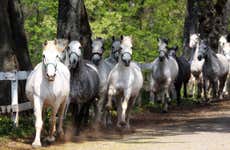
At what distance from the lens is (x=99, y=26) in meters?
34.7

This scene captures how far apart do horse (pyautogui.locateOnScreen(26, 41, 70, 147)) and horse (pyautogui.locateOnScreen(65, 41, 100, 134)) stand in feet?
6.61

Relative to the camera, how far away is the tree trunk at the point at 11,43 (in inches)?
712

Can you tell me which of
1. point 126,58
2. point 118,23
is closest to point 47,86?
point 126,58

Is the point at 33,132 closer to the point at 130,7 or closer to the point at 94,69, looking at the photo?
the point at 94,69

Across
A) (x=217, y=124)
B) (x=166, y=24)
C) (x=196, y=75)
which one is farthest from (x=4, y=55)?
(x=166, y=24)

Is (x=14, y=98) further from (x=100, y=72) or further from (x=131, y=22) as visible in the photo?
(x=131, y=22)

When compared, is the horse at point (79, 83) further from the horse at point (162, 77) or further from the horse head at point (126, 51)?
the horse at point (162, 77)

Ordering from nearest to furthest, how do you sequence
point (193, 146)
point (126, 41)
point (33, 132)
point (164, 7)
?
1. point (193, 146)
2. point (33, 132)
3. point (126, 41)
4. point (164, 7)

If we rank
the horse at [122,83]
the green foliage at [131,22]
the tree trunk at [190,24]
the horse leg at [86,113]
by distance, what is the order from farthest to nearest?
1. the tree trunk at [190,24]
2. the green foliage at [131,22]
3. the horse at [122,83]
4. the horse leg at [86,113]

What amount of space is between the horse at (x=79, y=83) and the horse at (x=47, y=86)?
2.01 metres

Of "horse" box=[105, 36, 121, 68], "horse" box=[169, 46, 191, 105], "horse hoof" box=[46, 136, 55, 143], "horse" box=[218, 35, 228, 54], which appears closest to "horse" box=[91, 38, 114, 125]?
"horse" box=[105, 36, 121, 68]

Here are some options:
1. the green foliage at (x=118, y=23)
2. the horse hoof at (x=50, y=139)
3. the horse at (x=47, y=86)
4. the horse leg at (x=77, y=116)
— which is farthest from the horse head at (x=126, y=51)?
the green foliage at (x=118, y=23)

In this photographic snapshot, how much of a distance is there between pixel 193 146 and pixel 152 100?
13709mm

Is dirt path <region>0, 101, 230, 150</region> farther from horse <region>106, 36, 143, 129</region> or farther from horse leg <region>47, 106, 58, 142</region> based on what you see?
horse <region>106, 36, 143, 129</region>
